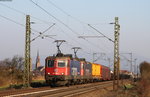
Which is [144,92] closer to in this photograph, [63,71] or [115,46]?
[115,46]

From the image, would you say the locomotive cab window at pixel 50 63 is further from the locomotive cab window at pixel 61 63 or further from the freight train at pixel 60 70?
the locomotive cab window at pixel 61 63

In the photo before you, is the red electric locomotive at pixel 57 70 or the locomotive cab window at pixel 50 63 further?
the locomotive cab window at pixel 50 63

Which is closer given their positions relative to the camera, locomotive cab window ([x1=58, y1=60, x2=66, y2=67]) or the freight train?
the freight train

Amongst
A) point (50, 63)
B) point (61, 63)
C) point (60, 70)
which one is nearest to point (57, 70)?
point (60, 70)

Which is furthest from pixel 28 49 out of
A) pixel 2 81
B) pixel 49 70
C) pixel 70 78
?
pixel 2 81

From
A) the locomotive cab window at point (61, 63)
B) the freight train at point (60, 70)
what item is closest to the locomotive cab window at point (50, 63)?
the freight train at point (60, 70)

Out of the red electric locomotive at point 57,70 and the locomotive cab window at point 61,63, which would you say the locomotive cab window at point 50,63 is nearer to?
the red electric locomotive at point 57,70

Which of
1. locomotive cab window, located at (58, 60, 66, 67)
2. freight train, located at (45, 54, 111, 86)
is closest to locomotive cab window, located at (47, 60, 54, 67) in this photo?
freight train, located at (45, 54, 111, 86)

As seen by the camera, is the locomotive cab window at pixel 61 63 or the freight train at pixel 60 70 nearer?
the freight train at pixel 60 70

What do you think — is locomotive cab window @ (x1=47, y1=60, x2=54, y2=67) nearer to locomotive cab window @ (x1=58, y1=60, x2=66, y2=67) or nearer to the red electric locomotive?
the red electric locomotive

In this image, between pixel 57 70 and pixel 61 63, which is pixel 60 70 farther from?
pixel 61 63

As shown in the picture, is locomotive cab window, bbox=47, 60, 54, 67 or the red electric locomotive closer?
the red electric locomotive

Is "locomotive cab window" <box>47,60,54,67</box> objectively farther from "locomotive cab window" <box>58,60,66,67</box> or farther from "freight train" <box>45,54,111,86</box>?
"locomotive cab window" <box>58,60,66,67</box>

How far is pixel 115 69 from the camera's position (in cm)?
3472
